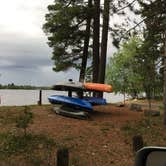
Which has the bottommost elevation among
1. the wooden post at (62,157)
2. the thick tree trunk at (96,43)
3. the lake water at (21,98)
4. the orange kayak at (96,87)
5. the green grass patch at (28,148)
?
the green grass patch at (28,148)

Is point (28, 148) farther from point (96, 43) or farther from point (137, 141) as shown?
point (96, 43)

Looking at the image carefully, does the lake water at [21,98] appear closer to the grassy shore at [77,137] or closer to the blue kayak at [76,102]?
the blue kayak at [76,102]

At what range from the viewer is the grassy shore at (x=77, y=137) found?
41.9 ft

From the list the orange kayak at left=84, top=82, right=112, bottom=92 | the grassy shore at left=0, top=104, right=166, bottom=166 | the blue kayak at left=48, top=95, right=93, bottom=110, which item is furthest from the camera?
the orange kayak at left=84, top=82, right=112, bottom=92

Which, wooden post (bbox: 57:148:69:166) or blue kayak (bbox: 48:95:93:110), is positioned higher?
blue kayak (bbox: 48:95:93:110)

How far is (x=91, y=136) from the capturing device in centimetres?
1514

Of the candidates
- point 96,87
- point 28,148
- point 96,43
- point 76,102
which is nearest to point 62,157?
point 28,148

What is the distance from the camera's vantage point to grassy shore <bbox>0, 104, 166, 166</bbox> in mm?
12758

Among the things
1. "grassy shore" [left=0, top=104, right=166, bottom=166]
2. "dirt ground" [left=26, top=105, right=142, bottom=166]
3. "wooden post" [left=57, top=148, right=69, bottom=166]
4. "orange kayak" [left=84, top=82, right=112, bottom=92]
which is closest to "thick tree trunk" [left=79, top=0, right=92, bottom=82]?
"orange kayak" [left=84, top=82, right=112, bottom=92]

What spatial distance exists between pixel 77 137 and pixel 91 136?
0.55 m

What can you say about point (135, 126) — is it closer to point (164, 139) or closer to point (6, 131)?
point (164, 139)

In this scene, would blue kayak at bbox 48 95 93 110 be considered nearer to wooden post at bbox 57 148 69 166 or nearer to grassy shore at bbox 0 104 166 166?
grassy shore at bbox 0 104 166 166

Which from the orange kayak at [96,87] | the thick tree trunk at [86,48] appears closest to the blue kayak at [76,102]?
the orange kayak at [96,87]

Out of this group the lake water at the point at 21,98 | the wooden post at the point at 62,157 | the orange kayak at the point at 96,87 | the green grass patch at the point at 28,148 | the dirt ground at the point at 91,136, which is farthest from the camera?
the lake water at the point at 21,98
